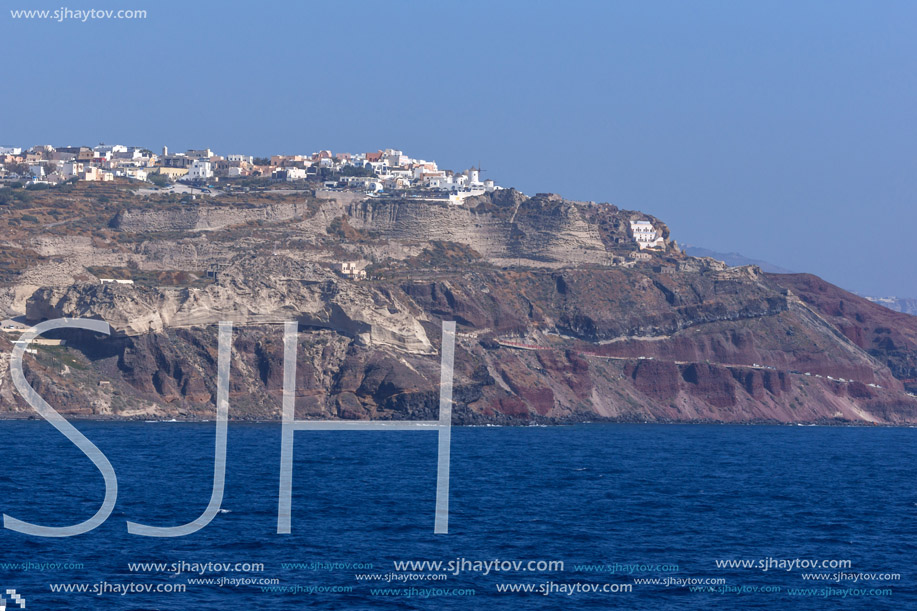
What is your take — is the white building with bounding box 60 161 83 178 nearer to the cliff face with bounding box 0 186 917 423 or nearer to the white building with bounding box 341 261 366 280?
the cliff face with bounding box 0 186 917 423

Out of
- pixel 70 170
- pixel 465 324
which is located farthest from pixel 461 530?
pixel 70 170

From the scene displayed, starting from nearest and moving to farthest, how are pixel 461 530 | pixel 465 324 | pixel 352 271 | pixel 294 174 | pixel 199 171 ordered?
1. pixel 461 530
2. pixel 465 324
3. pixel 352 271
4. pixel 294 174
5. pixel 199 171

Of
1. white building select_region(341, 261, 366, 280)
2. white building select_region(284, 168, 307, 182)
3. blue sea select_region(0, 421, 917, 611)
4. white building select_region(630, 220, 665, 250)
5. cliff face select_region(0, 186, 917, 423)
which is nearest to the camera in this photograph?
blue sea select_region(0, 421, 917, 611)

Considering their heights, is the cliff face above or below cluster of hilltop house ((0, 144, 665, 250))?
below

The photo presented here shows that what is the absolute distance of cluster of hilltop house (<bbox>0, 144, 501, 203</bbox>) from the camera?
173 metres

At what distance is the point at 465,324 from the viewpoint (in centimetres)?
12175

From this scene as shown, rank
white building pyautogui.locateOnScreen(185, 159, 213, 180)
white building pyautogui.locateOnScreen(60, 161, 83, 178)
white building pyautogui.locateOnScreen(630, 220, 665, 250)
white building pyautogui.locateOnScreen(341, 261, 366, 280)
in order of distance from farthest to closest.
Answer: white building pyautogui.locateOnScreen(185, 159, 213, 180) → white building pyautogui.locateOnScreen(60, 161, 83, 178) → white building pyautogui.locateOnScreen(630, 220, 665, 250) → white building pyautogui.locateOnScreen(341, 261, 366, 280)

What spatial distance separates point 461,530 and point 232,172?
140 metres

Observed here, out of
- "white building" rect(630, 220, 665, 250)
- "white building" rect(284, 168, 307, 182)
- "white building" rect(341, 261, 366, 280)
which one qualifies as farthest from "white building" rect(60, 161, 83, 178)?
"white building" rect(630, 220, 665, 250)

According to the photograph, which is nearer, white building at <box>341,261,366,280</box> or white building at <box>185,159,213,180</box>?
white building at <box>341,261,366,280</box>

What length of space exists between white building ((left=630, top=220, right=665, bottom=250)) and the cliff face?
61.4 inches

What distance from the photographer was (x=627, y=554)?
45.4 metres

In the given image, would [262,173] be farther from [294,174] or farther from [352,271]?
[352,271]

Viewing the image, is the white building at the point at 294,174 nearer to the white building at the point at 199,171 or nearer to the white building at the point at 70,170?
the white building at the point at 199,171
